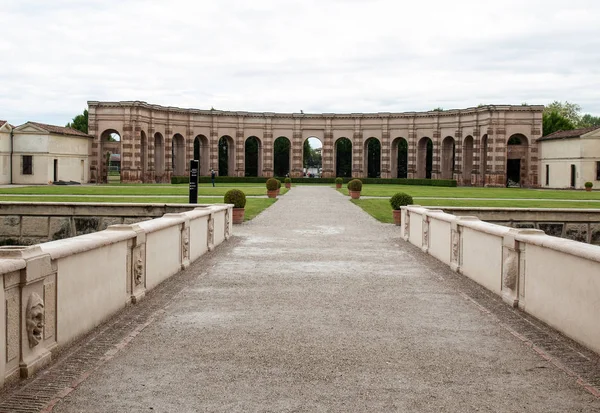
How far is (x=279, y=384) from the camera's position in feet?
19.9

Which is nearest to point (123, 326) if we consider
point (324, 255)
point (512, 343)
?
point (512, 343)

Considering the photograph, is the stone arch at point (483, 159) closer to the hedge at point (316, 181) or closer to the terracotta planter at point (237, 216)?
the hedge at point (316, 181)

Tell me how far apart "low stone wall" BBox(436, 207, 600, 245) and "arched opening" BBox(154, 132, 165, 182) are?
194ft

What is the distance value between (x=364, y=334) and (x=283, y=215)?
1924 centimetres

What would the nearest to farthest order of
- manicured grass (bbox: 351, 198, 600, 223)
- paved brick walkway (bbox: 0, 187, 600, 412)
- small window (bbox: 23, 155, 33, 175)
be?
1. paved brick walkway (bbox: 0, 187, 600, 412)
2. manicured grass (bbox: 351, 198, 600, 223)
3. small window (bbox: 23, 155, 33, 175)

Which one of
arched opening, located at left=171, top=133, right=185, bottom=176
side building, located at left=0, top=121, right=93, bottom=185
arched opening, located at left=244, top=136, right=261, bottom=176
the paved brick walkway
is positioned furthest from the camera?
arched opening, located at left=244, top=136, right=261, bottom=176

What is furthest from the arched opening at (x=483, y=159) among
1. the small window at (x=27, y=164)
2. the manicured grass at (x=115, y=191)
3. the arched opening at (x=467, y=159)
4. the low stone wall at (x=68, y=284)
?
the low stone wall at (x=68, y=284)

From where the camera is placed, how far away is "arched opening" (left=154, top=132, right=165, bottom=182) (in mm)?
74750

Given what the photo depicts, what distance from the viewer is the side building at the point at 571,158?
6228 cm

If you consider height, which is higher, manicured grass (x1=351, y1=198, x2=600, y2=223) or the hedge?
the hedge

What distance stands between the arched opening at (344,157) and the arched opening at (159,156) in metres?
30.5

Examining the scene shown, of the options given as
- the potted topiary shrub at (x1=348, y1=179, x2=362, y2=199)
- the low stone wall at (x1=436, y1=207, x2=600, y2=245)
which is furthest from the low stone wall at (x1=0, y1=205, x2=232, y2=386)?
the potted topiary shrub at (x1=348, y1=179, x2=362, y2=199)

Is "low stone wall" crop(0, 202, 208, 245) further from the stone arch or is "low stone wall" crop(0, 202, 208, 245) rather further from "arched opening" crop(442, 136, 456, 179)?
"arched opening" crop(442, 136, 456, 179)

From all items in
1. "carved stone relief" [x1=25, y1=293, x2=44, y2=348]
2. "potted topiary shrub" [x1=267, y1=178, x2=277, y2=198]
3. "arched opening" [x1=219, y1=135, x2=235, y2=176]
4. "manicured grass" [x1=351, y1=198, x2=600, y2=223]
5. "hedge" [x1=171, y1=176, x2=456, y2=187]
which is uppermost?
"arched opening" [x1=219, y1=135, x2=235, y2=176]
